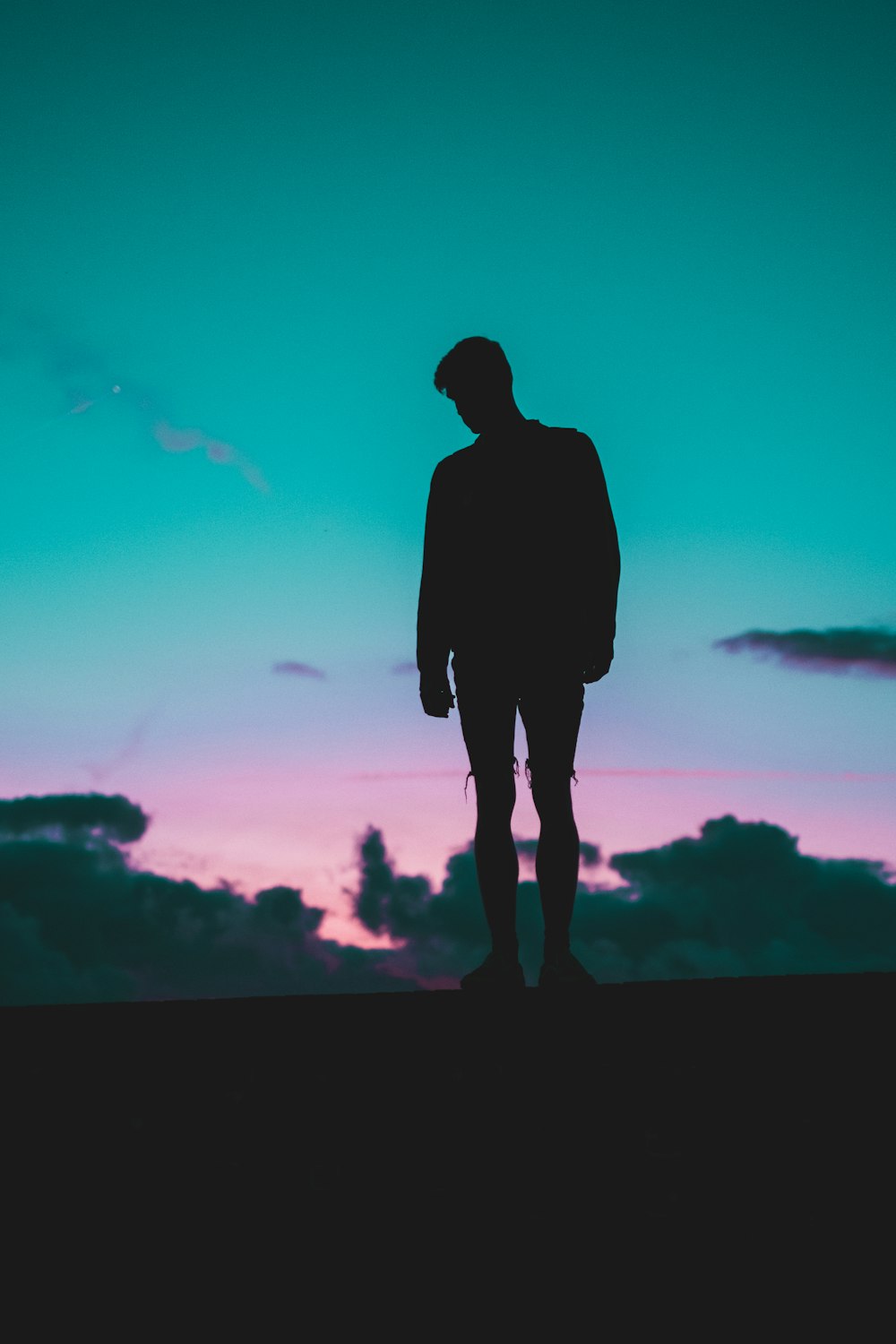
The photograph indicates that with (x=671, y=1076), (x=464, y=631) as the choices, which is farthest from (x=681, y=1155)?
(x=464, y=631)

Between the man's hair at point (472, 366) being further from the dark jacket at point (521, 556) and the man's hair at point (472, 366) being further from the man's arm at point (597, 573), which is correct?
the man's arm at point (597, 573)

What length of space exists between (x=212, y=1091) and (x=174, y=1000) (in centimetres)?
57

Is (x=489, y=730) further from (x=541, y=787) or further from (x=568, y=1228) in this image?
(x=568, y=1228)

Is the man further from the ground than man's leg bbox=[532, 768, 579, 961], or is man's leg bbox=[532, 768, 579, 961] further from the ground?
the man

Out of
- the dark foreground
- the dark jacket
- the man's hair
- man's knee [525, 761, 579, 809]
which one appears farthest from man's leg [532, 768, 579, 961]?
the man's hair

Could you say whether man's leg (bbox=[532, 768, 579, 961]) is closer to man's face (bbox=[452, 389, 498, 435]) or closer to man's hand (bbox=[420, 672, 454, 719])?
man's hand (bbox=[420, 672, 454, 719])

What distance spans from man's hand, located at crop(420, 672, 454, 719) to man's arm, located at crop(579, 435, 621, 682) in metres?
0.61

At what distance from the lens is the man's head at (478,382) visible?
4.41 m

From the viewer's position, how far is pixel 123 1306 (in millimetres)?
1902

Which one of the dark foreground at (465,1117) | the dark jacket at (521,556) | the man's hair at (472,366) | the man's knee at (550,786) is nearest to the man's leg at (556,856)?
the man's knee at (550,786)

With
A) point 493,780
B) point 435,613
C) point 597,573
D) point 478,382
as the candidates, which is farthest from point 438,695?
point 478,382

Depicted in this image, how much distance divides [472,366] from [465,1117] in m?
3.16

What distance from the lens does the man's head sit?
14.5 feet

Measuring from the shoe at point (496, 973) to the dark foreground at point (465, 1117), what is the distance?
1320mm
